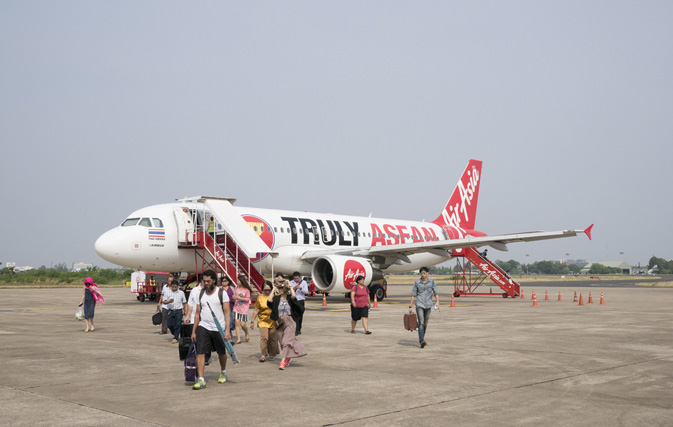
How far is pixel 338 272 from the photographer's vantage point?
997 inches

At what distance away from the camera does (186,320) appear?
395 inches

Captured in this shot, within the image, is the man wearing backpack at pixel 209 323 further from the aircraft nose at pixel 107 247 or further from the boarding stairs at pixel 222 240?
the aircraft nose at pixel 107 247

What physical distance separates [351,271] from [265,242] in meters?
4.21

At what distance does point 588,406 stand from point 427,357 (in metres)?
4.36

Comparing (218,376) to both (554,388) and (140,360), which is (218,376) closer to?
(140,360)

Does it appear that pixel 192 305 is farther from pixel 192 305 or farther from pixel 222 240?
pixel 222 240

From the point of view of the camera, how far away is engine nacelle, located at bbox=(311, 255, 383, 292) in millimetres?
25375

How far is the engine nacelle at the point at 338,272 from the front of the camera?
25.4 meters

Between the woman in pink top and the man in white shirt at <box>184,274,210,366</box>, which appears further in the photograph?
the woman in pink top

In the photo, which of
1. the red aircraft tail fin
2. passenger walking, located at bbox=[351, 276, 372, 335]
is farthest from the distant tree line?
passenger walking, located at bbox=[351, 276, 372, 335]

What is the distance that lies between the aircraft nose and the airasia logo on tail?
894cm

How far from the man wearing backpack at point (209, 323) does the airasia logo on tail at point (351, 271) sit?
16.2 metres

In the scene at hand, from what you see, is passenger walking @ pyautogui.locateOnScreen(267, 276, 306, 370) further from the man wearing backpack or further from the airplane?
the airplane

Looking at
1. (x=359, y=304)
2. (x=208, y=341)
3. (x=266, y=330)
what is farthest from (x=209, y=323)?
(x=359, y=304)
